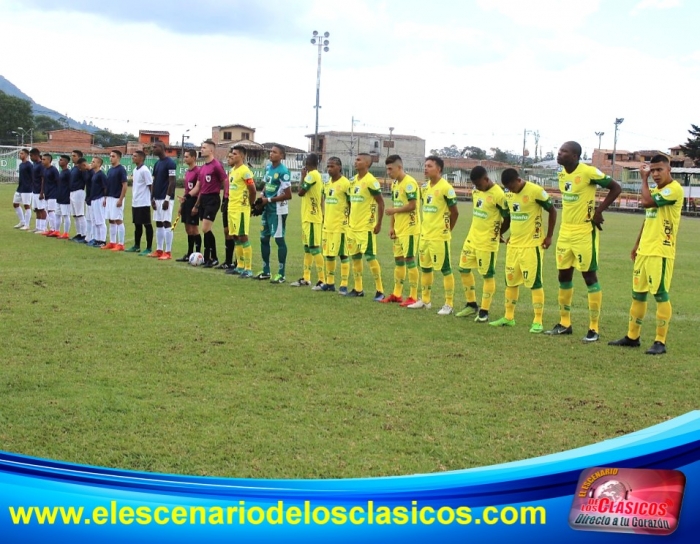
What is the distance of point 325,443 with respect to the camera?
15.9 feet

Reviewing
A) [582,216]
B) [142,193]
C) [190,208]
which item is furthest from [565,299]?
[142,193]

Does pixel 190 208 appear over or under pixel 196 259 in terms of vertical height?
over

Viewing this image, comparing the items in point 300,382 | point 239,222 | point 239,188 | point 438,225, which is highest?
point 239,188

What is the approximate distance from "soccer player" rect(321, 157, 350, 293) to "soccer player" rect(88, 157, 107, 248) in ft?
21.7

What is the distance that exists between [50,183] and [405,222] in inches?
424

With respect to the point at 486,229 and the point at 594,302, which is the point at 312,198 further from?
the point at 594,302

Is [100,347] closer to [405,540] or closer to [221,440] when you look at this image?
[221,440]

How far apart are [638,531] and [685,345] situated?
24.7 feet

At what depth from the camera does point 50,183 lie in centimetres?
1767

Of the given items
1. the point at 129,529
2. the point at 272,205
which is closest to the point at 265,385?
the point at 129,529

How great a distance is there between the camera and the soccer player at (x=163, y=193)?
47.0ft

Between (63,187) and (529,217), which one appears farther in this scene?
(63,187)

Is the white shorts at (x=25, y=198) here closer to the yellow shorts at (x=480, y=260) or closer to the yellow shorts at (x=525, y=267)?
the yellow shorts at (x=480, y=260)

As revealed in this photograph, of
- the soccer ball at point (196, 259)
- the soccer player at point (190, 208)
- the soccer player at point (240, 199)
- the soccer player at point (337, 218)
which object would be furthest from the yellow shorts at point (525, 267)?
the soccer player at point (190, 208)
